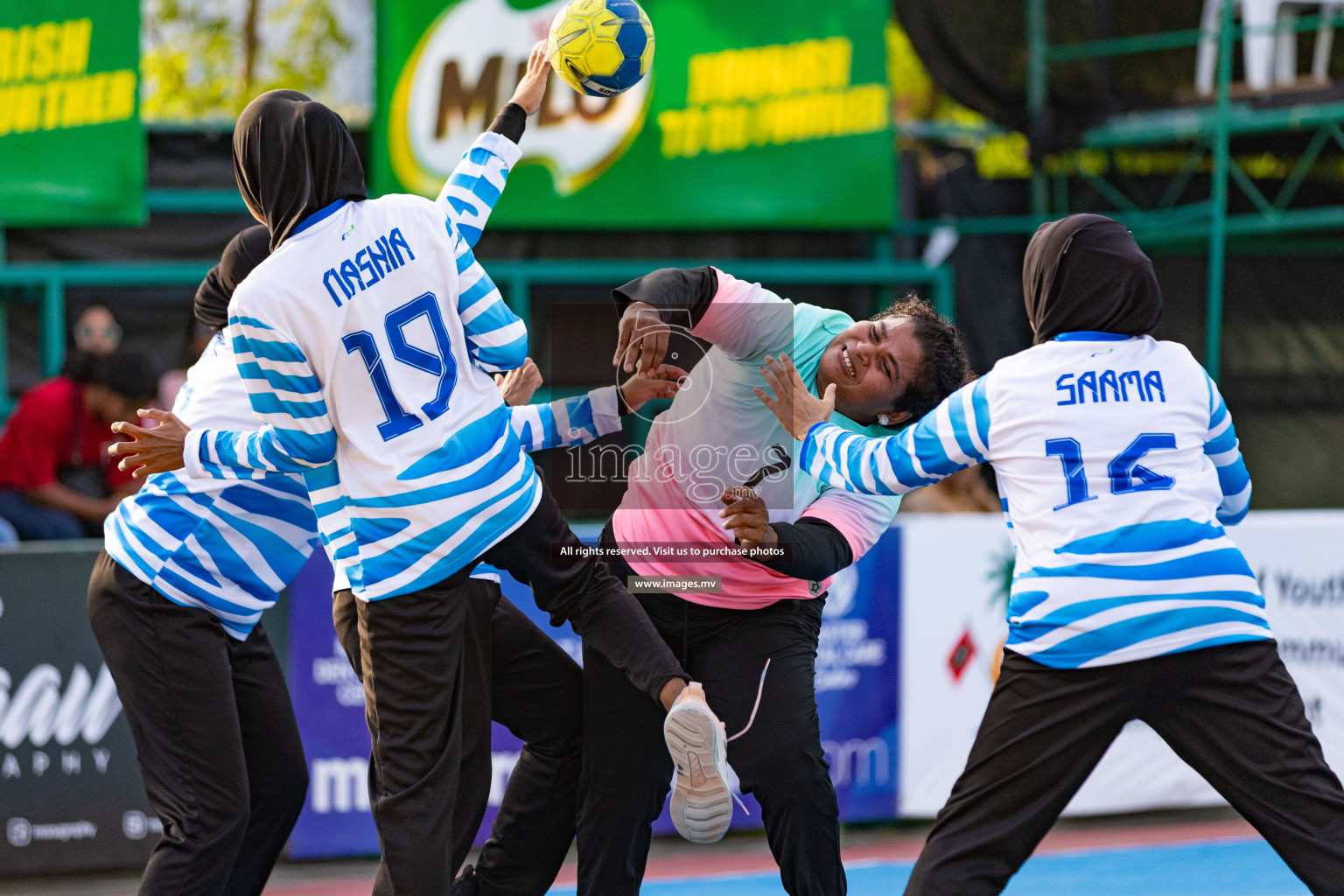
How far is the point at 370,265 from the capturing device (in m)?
2.91

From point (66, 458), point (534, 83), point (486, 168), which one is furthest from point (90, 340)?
point (486, 168)

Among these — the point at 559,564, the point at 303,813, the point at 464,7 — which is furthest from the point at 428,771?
the point at 464,7

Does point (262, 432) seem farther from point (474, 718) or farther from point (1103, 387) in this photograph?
point (1103, 387)

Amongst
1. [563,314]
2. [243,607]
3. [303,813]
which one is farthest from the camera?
[303,813]

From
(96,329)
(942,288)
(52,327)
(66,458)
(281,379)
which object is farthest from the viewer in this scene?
(942,288)

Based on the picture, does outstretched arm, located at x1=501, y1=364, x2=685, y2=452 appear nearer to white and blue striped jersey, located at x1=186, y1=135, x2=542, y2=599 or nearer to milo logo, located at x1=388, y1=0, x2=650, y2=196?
white and blue striped jersey, located at x1=186, y1=135, x2=542, y2=599

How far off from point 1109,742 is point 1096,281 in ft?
3.53

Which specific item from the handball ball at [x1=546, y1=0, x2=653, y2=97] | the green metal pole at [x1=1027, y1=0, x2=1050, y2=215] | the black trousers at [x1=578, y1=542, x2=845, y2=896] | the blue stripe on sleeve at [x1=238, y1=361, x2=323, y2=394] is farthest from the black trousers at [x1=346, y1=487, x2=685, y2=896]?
the green metal pole at [x1=1027, y1=0, x2=1050, y2=215]

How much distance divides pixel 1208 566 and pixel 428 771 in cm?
185

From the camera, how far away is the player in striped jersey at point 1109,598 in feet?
9.86

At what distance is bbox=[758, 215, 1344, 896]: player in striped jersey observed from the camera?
301cm

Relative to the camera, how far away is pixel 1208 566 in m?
3.04

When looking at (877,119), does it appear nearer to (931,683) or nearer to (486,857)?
(931,683)

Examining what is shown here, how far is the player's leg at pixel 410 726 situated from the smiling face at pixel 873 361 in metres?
1.16
